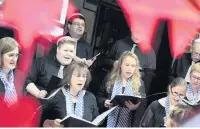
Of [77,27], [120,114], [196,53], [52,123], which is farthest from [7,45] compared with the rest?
[196,53]

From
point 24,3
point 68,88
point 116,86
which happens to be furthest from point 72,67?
point 24,3

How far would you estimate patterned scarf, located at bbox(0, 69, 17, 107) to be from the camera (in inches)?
123

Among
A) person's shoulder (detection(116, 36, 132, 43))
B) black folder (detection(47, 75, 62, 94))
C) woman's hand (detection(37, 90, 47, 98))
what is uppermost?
person's shoulder (detection(116, 36, 132, 43))

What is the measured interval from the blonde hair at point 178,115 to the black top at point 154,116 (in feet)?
0.22

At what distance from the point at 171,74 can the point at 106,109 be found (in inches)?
23.3

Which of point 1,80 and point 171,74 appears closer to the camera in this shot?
point 1,80

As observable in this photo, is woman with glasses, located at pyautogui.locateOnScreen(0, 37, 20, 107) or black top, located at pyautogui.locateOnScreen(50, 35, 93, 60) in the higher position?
black top, located at pyautogui.locateOnScreen(50, 35, 93, 60)

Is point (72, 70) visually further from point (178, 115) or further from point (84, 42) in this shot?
point (178, 115)

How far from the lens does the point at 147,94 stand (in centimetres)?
335

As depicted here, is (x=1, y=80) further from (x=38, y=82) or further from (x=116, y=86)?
(x=116, y=86)

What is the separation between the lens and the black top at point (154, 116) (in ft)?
11.1

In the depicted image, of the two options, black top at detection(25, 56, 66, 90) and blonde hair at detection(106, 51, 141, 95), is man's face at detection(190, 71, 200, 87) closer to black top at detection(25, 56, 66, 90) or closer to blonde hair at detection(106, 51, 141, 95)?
blonde hair at detection(106, 51, 141, 95)

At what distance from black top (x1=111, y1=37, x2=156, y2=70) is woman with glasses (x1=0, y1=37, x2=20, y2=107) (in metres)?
0.75

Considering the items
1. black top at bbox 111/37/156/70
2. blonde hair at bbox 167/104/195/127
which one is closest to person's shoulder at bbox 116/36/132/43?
black top at bbox 111/37/156/70
